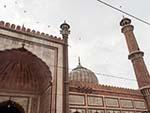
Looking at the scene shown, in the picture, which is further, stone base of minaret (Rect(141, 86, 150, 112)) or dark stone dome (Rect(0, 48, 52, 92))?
stone base of minaret (Rect(141, 86, 150, 112))

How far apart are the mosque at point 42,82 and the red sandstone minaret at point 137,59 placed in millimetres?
1825

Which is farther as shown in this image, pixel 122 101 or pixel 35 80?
pixel 122 101

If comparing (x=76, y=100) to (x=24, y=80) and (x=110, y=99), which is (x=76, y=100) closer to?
(x=110, y=99)

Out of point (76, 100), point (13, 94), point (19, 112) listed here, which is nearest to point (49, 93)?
point (76, 100)

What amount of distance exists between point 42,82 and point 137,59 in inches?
278

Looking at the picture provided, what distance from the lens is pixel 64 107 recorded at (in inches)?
292

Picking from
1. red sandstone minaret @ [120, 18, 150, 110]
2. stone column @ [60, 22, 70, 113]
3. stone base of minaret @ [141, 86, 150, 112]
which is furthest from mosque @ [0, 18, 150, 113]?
red sandstone minaret @ [120, 18, 150, 110]

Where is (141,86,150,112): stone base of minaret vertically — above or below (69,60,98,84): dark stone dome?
below

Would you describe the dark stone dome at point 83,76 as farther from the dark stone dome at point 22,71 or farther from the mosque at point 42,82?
the dark stone dome at point 22,71

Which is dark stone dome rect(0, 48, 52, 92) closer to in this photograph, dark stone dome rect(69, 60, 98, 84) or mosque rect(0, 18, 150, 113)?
mosque rect(0, 18, 150, 113)

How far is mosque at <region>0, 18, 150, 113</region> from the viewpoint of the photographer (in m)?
7.71

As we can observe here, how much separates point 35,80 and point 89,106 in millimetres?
2998

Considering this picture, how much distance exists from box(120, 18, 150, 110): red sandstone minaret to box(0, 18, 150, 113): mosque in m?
1.83

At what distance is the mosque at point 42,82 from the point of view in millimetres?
7707
